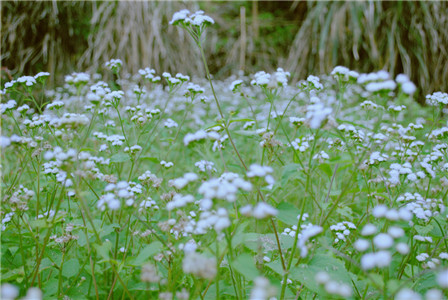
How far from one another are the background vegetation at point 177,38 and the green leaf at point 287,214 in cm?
596

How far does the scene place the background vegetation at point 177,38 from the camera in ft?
22.4

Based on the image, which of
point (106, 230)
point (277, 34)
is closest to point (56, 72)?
point (277, 34)

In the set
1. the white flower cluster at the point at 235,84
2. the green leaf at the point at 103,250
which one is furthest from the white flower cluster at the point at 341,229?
the green leaf at the point at 103,250

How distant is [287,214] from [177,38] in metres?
6.67

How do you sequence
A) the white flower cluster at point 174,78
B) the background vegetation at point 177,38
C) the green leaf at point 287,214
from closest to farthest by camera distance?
the green leaf at point 287,214 < the white flower cluster at point 174,78 < the background vegetation at point 177,38

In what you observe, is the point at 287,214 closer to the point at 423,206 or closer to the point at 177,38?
the point at 423,206

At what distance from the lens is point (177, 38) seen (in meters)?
7.49

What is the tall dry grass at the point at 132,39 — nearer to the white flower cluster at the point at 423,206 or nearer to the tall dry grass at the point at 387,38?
the tall dry grass at the point at 387,38

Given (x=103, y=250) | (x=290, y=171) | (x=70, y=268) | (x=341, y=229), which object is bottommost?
(x=70, y=268)

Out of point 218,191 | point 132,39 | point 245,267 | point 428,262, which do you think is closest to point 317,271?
point 245,267

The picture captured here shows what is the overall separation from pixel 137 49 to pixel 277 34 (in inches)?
127

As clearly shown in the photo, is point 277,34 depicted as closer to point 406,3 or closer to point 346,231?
point 406,3

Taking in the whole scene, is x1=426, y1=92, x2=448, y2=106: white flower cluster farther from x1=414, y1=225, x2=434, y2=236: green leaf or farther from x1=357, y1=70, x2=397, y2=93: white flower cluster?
x1=357, y1=70, x2=397, y2=93: white flower cluster

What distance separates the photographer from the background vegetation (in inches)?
268
